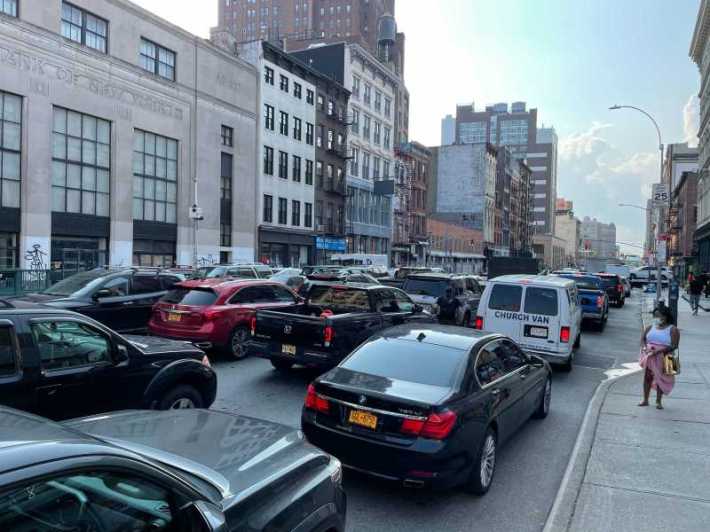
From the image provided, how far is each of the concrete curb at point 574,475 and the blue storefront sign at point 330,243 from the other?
41404 mm

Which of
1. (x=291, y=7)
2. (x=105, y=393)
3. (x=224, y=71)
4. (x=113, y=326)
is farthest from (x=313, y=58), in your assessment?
(x=291, y=7)

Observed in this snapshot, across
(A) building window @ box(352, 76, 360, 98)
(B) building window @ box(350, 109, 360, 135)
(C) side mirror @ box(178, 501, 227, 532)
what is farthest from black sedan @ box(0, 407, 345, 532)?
(A) building window @ box(352, 76, 360, 98)

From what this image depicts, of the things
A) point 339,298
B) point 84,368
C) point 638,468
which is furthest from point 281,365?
point 638,468

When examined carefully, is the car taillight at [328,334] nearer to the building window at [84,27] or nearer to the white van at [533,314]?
the white van at [533,314]

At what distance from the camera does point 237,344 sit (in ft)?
37.6

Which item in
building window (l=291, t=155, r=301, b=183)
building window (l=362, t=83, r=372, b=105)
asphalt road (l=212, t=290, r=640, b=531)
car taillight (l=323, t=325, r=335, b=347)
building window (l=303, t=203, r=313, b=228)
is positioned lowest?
asphalt road (l=212, t=290, r=640, b=531)

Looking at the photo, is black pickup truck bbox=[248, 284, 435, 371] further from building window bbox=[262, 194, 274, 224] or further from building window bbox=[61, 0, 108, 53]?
building window bbox=[262, 194, 274, 224]

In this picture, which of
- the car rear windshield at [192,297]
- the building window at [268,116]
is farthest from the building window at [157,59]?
the car rear windshield at [192,297]

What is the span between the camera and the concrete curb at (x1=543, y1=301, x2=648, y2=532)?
16.0 feet

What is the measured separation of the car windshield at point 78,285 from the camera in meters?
11.9

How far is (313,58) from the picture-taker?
55.1 metres

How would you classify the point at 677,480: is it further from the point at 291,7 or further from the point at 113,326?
the point at 291,7

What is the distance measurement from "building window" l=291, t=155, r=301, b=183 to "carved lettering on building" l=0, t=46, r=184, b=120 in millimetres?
12647

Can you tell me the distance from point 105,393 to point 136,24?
33.9 m
